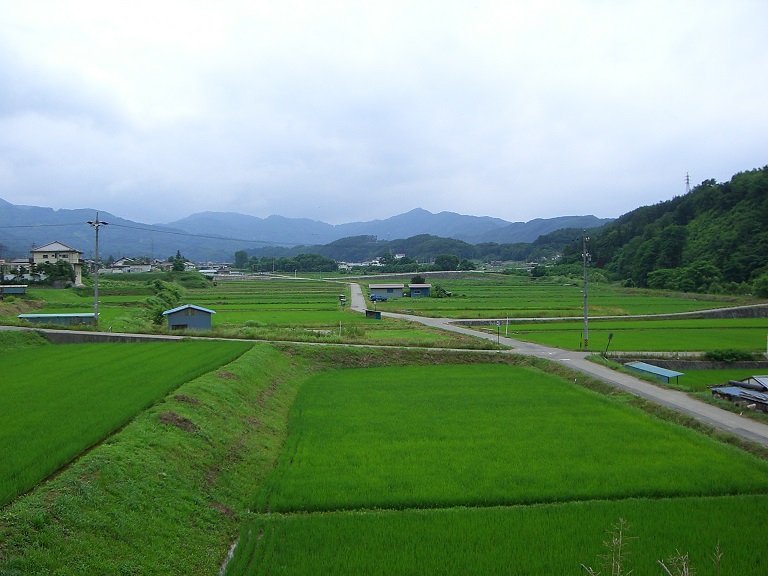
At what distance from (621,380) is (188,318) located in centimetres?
2293

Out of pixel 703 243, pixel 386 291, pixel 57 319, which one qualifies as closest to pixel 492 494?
pixel 57 319

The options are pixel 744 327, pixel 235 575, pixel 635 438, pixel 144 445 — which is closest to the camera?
pixel 235 575

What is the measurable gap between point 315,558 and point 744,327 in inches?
1501

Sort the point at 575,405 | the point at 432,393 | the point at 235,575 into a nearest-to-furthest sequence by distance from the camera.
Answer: the point at 235,575
the point at 575,405
the point at 432,393

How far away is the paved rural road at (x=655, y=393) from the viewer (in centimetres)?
1347

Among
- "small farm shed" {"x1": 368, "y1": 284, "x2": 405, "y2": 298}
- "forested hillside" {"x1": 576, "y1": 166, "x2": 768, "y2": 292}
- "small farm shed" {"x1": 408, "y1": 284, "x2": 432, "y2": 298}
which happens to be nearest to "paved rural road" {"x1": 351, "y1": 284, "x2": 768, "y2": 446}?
"small farm shed" {"x1": 368, "y1": 284, "x2": 405, "y2": 298}

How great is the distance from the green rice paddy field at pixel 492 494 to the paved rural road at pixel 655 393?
134cm

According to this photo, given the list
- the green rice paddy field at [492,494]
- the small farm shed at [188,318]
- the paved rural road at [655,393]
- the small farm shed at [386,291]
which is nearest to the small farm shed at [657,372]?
the paved rural road at [655,393]

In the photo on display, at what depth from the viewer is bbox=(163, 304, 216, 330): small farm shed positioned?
102ft

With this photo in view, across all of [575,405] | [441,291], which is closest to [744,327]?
[575,405]

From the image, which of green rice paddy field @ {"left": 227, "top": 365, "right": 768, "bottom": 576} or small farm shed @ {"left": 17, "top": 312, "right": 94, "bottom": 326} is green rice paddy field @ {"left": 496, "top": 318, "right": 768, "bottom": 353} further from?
small farm shed @ {"left": 17, "top": 312, "right": 94, "bottom": 326}

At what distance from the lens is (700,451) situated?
38.2 feet

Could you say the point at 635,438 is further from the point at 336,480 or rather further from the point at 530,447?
the point at 336,480

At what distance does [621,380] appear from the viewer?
1947cm
